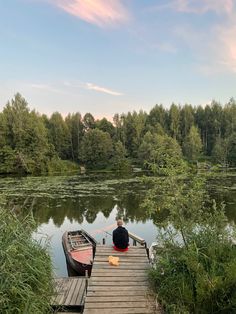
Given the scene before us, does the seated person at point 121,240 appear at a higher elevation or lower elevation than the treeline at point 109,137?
lower

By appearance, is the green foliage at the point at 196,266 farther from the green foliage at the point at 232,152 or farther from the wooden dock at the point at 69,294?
the green foliage at the point at 232,152

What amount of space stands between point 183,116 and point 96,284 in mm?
79442

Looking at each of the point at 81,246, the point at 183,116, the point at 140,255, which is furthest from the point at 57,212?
the point at 183,116

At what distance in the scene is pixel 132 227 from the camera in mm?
19141

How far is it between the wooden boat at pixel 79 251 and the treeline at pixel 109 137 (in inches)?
1215

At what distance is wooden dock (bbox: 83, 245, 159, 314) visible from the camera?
6.34 m

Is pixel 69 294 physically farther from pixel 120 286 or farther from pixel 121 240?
pixel 120 286

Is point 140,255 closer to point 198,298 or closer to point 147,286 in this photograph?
point 147,286

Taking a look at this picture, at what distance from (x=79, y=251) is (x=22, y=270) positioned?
692 cm

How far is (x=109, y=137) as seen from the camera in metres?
72.1

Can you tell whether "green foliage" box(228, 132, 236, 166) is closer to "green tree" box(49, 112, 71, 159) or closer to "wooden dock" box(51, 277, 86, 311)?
"green tree" box(49, 112, 71, 159)

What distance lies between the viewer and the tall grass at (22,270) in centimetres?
552

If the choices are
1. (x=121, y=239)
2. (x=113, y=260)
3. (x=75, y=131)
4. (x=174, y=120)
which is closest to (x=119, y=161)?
(x=75, y=131)

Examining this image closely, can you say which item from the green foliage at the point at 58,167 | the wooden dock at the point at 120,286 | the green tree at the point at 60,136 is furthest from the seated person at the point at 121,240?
the green tree at the point at 60,136
